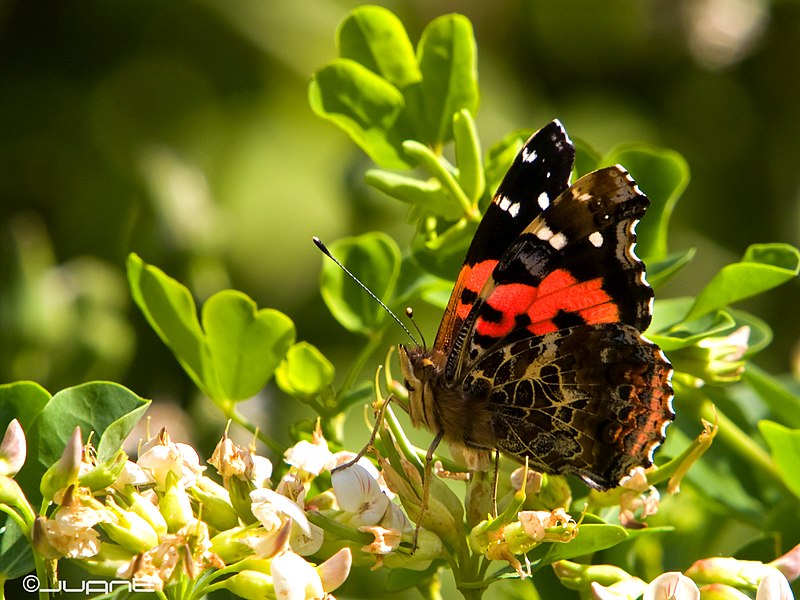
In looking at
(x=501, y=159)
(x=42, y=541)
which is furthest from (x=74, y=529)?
(x=501, y=159)

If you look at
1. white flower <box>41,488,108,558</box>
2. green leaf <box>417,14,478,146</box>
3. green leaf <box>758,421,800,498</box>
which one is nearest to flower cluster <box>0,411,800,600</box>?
white flower <box>41,488,108,558</box>

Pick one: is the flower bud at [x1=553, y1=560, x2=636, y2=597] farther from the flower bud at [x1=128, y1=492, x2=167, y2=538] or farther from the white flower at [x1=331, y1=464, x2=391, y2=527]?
the flower bud at [x1=128, y1=492, x2=167, y2=538]

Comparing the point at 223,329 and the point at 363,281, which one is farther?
the point at 363,281

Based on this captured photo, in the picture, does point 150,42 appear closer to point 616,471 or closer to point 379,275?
→ point 379,275

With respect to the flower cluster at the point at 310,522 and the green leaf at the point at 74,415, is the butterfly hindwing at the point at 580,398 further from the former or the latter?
the green leaf at the point at 74,415

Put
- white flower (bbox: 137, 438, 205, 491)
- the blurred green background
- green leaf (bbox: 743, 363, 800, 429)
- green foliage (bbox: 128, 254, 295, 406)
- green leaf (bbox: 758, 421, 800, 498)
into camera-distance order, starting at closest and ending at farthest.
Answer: white flower (bbox: 137, 438, 205, 491)
green leaf (bbox: 758, 421, 800, 498)
green foliage (bbox: 128, 254, 295, 406)
green leaf (bbox: 743, 363, 800, 429)
the blurred green background

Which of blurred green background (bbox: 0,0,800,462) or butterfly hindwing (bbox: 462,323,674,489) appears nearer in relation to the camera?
butterfly hindwing (bbox: 462,323,674,489)

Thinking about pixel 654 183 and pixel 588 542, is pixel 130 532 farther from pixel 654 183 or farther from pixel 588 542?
pixel 654 183
